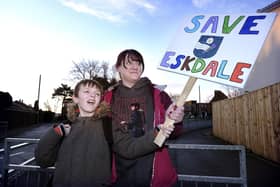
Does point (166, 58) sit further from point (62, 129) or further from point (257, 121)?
point (257, 121)

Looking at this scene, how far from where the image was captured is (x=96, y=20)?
21.8 ft

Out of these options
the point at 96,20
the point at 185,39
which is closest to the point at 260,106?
the point at 96,20

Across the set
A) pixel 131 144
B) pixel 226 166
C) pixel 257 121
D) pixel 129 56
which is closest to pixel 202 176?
pixel 131 144

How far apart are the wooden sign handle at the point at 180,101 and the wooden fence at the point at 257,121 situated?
6.21 metres

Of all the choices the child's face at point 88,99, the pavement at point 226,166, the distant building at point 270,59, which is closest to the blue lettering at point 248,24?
the child's face at point 88,99

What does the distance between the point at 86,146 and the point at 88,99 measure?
332 millimetres

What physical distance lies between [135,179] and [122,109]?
0.52m

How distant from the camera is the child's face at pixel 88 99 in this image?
64.9 inches

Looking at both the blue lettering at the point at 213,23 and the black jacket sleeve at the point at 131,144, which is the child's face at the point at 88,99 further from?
the blue lettering at the point at 213,23

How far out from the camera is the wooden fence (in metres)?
6.86

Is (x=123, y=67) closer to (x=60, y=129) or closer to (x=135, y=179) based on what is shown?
(x=60, y=129)

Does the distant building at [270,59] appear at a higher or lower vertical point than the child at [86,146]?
higher

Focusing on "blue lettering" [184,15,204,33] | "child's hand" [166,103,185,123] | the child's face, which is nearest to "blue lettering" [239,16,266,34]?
"blue lettering" [184,15,204,33]

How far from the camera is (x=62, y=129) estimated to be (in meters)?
1.51
